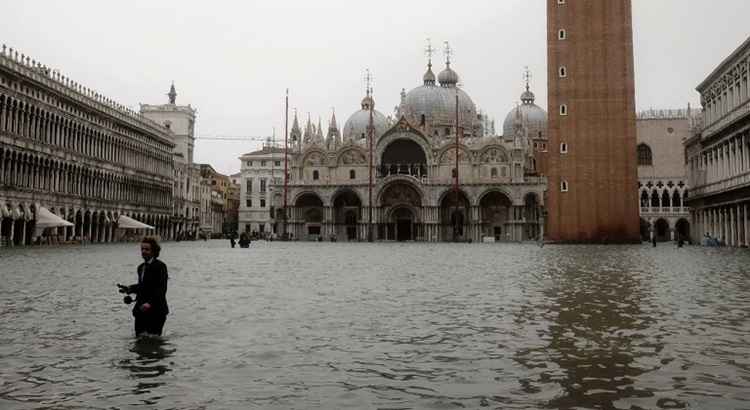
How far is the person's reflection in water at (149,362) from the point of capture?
6289mm

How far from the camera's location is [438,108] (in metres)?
95.3

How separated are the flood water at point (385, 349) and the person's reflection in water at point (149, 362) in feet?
0.11

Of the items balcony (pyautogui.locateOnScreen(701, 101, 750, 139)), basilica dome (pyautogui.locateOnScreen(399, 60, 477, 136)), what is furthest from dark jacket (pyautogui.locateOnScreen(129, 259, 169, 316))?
basilica dome (pyautogui.locateOnScreen(399, 60, 477, 136))

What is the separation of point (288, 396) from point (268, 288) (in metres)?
10.0

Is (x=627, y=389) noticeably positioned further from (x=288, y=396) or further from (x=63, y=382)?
(x=63, y=382)

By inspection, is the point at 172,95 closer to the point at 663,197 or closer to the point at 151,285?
the point at 663,197

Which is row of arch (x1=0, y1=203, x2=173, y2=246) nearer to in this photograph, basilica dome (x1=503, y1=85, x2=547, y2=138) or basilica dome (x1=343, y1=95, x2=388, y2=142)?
basilica dome (x1=343, y1=95, x2=388, y2=142)

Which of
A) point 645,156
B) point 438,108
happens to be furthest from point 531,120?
point 645,156

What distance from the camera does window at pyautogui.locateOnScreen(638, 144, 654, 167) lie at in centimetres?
8300

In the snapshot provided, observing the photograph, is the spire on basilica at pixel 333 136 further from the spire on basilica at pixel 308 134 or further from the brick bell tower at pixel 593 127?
the brick bell tower at pixel 593 127

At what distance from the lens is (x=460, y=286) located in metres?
16.2

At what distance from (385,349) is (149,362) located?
7.77ft

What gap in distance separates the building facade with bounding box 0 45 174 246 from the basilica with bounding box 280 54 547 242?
17665 millimetres

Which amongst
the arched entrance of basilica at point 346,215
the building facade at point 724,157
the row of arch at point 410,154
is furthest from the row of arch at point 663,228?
the arched entrance of basilica at point 346,215
